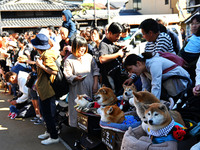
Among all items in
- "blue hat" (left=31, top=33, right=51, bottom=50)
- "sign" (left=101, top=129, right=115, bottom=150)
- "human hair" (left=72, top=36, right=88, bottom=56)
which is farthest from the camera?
"blue hat" (left=31, top=33, right=51, bottom=50)

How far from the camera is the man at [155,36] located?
3613mm

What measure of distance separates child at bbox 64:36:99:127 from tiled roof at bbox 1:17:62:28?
2305cm

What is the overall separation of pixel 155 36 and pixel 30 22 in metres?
25.6

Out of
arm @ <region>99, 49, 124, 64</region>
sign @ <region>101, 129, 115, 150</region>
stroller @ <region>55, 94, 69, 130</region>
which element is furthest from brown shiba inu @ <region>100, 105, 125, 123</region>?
stroller @ <region>55, 94, 69, 130</region>

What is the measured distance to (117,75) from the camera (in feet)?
14.3

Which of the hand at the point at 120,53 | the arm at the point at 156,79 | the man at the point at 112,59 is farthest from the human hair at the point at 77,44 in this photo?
the arm at the point at 156,79

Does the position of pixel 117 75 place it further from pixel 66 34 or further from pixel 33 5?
pixel 33 5

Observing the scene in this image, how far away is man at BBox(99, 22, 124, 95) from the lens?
4.14 meters

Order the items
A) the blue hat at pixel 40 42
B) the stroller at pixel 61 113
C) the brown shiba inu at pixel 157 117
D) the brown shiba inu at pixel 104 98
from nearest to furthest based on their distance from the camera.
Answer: the brown shiba inu at pixel 157 117, the brown shiba inu at pixel 104 98, the blue hat at pixel 40 42, the stroller at pixel 61 113

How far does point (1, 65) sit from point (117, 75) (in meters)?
7.03

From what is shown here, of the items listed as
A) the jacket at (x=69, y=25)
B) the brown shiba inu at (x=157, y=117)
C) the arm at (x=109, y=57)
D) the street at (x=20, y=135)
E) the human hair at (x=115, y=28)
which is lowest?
the street at (x=20, y=135)

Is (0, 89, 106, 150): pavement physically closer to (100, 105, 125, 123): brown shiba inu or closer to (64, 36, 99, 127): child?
(64, 36, 99, 127): child

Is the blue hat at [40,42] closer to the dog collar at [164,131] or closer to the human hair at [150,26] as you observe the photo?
the human hair at [150,26]

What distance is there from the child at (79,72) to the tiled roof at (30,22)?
907 inches
